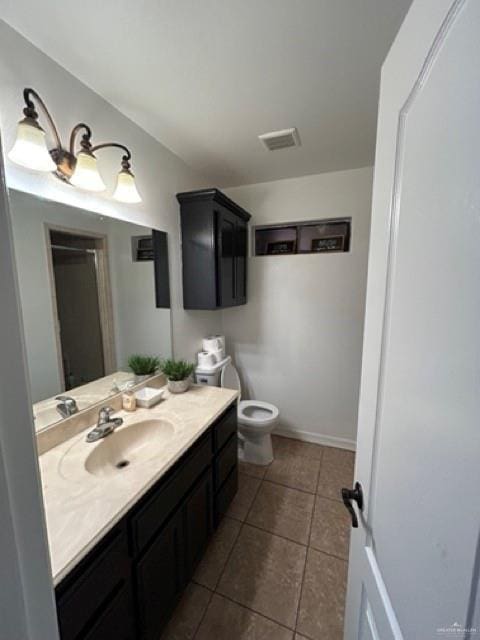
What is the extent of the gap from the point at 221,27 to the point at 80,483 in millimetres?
1796

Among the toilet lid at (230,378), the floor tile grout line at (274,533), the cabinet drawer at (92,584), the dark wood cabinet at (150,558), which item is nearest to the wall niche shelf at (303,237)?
the toilet lid at (230,378)

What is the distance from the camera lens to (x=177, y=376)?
1.74m

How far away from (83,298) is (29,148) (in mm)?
667

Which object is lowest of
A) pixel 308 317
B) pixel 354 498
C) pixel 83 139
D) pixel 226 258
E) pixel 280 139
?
pixel 354 498

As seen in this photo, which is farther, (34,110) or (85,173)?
(85,173)

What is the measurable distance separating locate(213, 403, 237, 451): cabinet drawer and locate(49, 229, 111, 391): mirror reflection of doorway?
28.4 inches

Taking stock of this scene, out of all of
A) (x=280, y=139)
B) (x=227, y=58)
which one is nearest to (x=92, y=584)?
(x=227, y=58)

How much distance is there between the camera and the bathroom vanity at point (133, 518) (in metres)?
0.74

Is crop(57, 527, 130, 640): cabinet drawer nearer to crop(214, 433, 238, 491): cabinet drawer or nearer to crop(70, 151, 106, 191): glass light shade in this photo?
crop(214, 433, 238, 491): cabinet drawer

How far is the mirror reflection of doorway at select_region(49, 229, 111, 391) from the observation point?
4.01 feet

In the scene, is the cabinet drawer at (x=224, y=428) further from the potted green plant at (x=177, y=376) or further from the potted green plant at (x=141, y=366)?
the potted green plant at (x=141, y=366)

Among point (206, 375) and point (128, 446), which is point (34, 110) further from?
point (206, 375)

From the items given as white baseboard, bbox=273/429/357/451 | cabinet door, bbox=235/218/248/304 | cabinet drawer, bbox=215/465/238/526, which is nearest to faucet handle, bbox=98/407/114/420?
cabinet drawer, bbox=215/465/238/526

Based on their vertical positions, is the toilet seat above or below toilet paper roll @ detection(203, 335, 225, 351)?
below
